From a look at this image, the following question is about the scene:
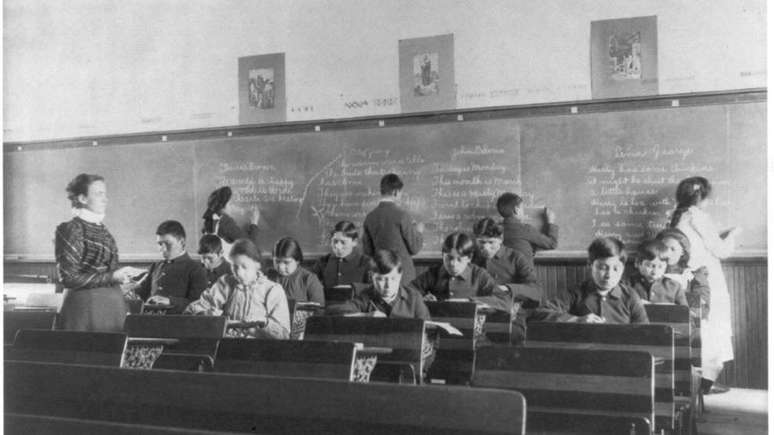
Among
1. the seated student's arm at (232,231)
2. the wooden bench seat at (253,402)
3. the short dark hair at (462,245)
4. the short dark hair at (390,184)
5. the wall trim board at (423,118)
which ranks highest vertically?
the wall trim board at (423,118)

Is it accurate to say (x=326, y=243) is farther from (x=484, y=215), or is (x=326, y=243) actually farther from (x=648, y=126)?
(x=648, y=126)

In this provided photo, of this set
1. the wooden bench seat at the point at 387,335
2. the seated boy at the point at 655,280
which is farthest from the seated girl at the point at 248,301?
the seated boy at the point at 655,280

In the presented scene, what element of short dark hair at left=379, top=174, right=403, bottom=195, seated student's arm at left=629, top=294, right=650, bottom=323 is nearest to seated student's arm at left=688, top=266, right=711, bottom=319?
seated student's arm at left=629, top=294, right=650, bottom=323

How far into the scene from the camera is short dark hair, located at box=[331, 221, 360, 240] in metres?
5.31

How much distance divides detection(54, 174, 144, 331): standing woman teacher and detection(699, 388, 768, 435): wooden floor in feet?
8.67

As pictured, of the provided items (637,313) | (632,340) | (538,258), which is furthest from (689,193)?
(632,340)

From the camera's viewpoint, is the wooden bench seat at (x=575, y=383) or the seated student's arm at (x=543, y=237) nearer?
the wooden bench seat at (x=575, y=383)

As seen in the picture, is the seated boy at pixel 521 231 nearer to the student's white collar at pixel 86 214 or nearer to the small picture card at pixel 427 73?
the small picture card at pixel 427 73

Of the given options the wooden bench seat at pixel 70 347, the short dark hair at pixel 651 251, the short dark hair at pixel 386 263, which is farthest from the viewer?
the short dark hair at pixel 651 251

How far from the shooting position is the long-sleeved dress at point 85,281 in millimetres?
3279

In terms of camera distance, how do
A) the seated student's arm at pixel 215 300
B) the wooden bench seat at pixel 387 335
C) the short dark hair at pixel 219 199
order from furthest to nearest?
the short dark hair at pixel 219 199
the seated student's arm at pixel 215 300
the wooden bench seat at pixel 387 335

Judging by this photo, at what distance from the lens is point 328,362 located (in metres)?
2.17

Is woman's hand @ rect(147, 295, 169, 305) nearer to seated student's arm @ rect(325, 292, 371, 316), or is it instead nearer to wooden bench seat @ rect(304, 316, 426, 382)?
seated student's arm @ rect(325, 292, 371, 316)

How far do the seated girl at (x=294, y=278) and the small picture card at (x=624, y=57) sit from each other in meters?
1.97
